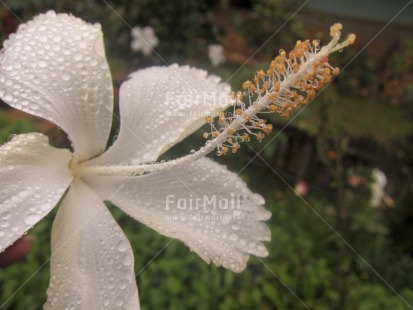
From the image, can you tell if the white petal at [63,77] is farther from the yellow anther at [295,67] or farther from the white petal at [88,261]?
the yellow anther at [295,67]

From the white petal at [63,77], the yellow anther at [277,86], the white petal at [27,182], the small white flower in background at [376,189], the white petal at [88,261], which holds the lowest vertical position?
the white petal at [88,261]

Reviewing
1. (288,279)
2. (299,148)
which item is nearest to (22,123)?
(288,279)

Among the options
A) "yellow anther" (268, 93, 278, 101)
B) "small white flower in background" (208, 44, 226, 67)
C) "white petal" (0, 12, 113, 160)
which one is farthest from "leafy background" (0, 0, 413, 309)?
"yellow anther" (268, 93, 278, 101)

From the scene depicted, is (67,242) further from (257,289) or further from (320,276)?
(320,276)

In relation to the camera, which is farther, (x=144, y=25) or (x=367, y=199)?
(x=367, y=199)

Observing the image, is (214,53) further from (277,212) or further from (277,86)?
(277,86)

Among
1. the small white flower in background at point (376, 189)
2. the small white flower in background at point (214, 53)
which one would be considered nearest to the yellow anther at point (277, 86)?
the small white flower in background at point (214, 53)

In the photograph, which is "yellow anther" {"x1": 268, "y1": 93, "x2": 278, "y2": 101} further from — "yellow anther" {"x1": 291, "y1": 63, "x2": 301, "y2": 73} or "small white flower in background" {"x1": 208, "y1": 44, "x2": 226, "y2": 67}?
"small white flower in background" {"x1": 208, "y1": 44, "x2": 226, "y2": 67}
